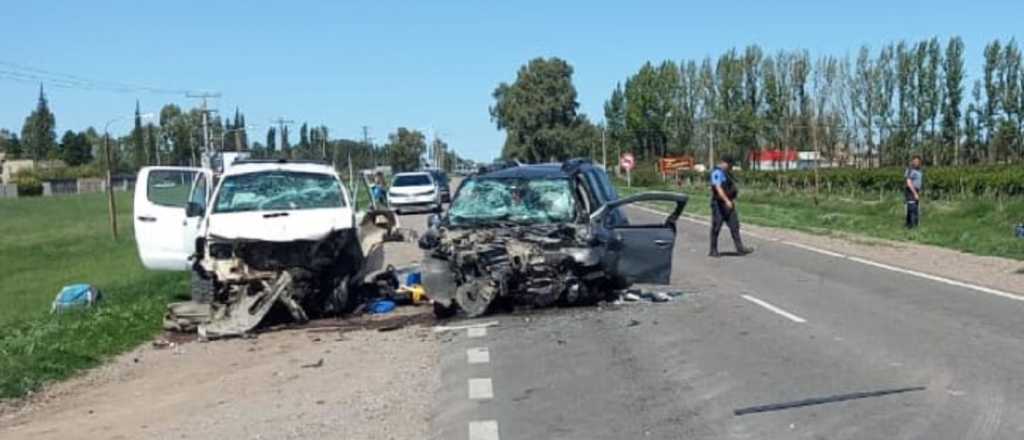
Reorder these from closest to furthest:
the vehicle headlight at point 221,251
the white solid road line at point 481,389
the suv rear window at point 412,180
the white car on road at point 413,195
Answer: the white solid road line at point 481,389, the vehicle headlight at point 221,251, the white car on road at point 413,195, the suv rear window at point 412,180

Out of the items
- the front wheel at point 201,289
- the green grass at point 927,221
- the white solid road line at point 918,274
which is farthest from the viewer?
the green grass at point 927,221

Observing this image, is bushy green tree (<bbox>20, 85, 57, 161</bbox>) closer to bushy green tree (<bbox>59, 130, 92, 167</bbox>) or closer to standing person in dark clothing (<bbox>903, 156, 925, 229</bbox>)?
→ bushy green tree (<bbox>59, 130, 92, 167</bbox>)

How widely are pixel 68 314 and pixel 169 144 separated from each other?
124 meters

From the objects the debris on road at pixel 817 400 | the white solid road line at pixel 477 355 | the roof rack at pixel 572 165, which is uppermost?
the roof rack at pixel 572 165

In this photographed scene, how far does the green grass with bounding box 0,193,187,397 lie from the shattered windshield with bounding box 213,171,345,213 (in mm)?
1636

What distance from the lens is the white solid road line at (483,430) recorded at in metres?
7.04

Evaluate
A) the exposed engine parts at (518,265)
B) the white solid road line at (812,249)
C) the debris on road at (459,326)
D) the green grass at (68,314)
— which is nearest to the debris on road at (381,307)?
the exposed engine parts at (518,265)

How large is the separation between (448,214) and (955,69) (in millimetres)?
67233

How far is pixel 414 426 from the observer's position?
7.41 m

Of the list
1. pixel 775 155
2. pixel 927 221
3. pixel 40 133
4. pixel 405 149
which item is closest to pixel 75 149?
pixel 40 133

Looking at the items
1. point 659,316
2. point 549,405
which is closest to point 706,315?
point 659,316

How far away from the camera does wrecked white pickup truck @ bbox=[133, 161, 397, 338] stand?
1270 cm

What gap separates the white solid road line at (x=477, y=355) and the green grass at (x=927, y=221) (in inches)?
492

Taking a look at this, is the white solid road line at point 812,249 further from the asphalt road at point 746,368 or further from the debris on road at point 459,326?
the debris on road at point 459,326
